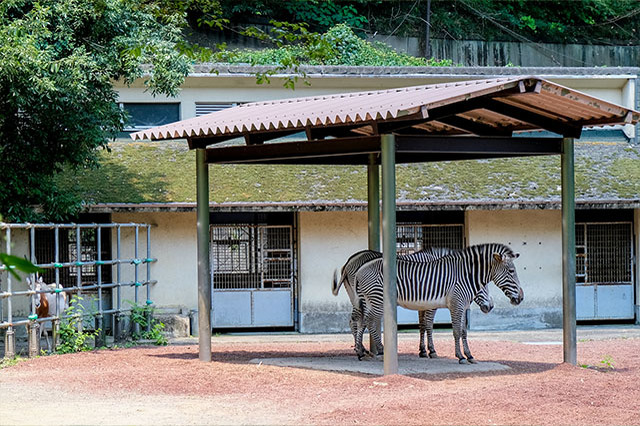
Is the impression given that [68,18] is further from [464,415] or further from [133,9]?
[464,415]

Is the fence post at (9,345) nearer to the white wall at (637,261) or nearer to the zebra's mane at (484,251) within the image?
the zebra's mane at (484,251)

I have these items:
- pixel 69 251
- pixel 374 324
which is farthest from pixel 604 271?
pixel 69 251

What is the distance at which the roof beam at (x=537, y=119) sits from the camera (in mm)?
10539

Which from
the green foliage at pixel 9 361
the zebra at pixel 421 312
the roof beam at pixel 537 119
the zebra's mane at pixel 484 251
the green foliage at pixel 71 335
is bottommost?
the green foliage at pixel 9 361

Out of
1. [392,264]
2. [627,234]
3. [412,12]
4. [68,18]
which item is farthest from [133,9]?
[412,12]

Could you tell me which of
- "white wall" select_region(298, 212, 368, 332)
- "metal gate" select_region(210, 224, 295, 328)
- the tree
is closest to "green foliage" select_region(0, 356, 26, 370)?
the tree

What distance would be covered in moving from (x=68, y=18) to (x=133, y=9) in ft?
3.83

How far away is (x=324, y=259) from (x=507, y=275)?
6622 mm

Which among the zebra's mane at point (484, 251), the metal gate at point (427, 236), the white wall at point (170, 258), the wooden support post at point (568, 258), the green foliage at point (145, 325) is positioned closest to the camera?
the wooden support post at point (568, 258)

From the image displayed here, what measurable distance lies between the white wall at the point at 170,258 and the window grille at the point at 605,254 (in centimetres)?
804

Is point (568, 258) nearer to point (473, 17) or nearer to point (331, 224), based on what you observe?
point (331, 224)

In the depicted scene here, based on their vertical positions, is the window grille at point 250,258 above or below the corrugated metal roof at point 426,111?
→ below

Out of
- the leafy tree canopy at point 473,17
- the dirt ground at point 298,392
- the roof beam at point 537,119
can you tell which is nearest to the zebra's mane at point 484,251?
the dirt ground at point 298,392

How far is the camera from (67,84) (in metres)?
13.7
